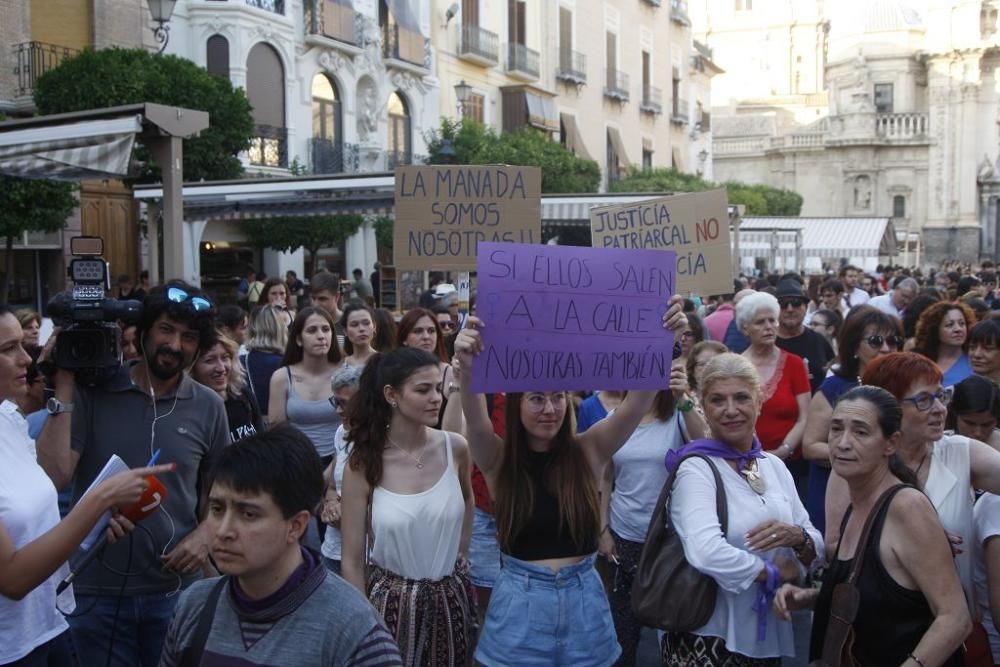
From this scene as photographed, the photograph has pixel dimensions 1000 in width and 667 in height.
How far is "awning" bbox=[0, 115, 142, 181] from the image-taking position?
6.91m

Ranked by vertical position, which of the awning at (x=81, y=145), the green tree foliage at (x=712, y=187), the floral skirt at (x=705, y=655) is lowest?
the floral skirt at (x=705, y=655)

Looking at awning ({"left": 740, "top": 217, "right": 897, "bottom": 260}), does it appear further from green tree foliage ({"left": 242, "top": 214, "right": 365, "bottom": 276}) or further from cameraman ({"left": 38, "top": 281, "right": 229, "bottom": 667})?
cameraman ({"left": 38, "top": 281, "right": 229, "bottom": 667})

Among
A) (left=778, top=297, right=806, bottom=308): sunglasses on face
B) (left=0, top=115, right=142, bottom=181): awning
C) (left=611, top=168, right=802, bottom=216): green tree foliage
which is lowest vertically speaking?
(left=778, top=297, right=806, bottom=308): sunglasses on face

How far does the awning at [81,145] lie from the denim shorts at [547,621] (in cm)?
455

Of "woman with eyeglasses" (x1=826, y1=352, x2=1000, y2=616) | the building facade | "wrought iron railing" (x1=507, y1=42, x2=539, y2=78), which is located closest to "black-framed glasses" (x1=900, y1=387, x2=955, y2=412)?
"woman with eyeglasses" (x1=826, y1=352, x2=1000, y2=616)

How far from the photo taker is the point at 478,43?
2922 centimetres

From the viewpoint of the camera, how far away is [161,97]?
1570cm

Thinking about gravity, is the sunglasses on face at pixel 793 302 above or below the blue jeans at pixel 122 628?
above

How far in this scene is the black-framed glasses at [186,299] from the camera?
3629 mm

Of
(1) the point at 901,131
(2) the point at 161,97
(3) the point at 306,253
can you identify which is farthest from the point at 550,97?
(1) the point at 901,131

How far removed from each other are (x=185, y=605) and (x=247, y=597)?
0.56ft

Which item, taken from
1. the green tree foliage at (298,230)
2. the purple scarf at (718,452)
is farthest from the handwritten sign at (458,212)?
the green tree foliage at (298,230)

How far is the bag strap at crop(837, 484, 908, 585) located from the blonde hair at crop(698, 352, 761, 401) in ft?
2.00

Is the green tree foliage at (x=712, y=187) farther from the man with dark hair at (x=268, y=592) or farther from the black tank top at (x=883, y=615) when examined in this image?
the man with dark hair at (x=268, y=592)
